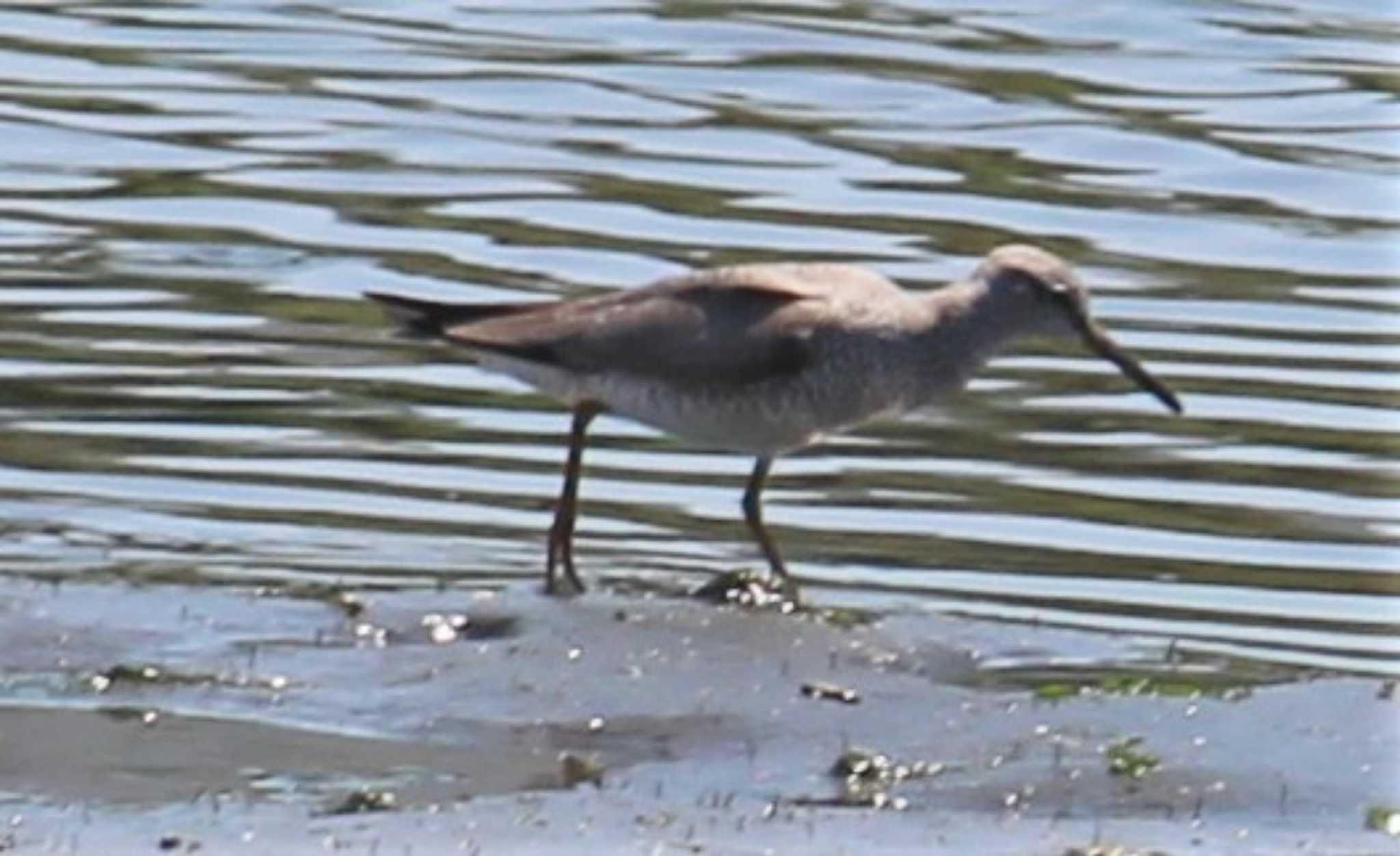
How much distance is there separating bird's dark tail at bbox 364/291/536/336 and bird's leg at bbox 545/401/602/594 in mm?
334

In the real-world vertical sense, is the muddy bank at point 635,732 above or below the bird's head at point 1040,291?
below

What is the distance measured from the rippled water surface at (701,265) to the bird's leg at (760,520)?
31 cm

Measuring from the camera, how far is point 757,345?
35.4 feet

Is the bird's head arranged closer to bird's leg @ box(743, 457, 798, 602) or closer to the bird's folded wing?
the bird's folded wing

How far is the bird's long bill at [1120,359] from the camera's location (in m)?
11.3

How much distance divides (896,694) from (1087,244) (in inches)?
228

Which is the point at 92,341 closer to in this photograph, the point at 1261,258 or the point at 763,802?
the point at 1261,258

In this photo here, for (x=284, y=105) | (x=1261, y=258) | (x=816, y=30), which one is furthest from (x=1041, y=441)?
(x=816, y=30)

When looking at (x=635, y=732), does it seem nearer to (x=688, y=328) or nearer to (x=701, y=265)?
(x=688, y=328)

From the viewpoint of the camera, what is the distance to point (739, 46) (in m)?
19.0

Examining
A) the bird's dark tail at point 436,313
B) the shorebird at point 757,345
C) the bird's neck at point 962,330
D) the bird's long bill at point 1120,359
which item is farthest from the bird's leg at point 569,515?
the bird's long bill at point 1120,359

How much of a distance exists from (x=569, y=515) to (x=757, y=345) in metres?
0.62

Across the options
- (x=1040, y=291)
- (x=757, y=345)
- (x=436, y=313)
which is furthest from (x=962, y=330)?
(x=436, y=313)

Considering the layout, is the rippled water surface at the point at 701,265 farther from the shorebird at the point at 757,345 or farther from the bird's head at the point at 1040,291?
the bird's head at the point at 1040,291
